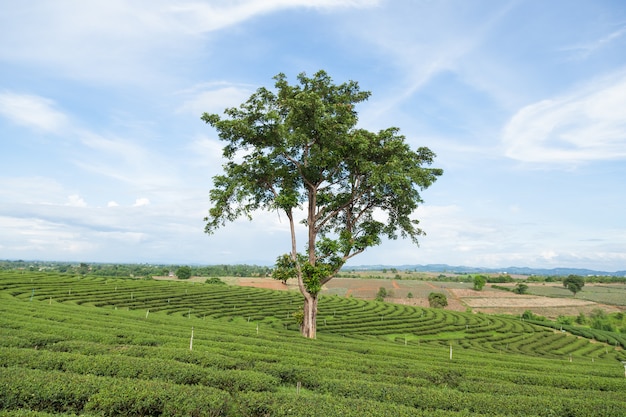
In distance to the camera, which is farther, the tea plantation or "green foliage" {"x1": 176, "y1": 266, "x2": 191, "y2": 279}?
"green foliage" {"x1": 176, "y1": 266, "x2": 191, "y2": 279}

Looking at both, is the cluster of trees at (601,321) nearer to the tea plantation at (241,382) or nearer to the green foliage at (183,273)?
the tea plantation at (241,382)

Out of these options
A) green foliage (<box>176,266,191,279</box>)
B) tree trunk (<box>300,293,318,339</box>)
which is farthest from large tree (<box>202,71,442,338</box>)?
green foliage (<box>176,266,191,279</box>)

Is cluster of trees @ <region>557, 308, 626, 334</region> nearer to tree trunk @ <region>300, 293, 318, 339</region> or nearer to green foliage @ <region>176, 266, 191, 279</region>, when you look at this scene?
tree trunk @ <region>300, 293, 318, 339</region>

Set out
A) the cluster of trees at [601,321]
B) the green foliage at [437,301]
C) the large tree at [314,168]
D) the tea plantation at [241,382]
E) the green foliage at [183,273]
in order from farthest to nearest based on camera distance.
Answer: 1. the green foliage at [183,273]
2. the green foliage at [437,301]
3. the cluster of trees at [601,321]
4. the large tree at [314,168]
5. the tea plantation at [241,382]

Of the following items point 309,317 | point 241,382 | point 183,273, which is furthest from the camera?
point 183,273

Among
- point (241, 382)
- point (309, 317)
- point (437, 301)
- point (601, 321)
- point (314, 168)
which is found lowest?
point (601, 321)

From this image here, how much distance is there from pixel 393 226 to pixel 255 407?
71.9ft

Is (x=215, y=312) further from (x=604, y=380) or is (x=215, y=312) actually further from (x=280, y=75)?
(x=604, y=380)

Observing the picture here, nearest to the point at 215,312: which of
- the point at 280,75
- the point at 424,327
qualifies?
the point at 424,327

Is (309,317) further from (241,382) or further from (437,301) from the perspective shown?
(437,301)

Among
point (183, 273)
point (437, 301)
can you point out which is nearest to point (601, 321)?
point (437, 301)

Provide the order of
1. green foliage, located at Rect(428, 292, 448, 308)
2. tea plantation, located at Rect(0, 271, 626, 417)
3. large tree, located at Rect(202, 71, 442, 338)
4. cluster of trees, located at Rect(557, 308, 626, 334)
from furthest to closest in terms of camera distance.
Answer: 1. green foliage, located at Rect(428, 292, 448, 308)
2. cluster of trees, located at Rect(557, 308, 626, 334)
3. large tree, located at Rect(202, 71, 442, 338)
4. tea plantation, located at Rect(0, 271, 626, 417)

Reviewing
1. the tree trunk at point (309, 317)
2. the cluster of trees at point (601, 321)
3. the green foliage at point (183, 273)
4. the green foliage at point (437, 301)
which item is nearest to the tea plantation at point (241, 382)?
the tree trunk at point (309, 317)

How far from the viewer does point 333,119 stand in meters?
25.0
